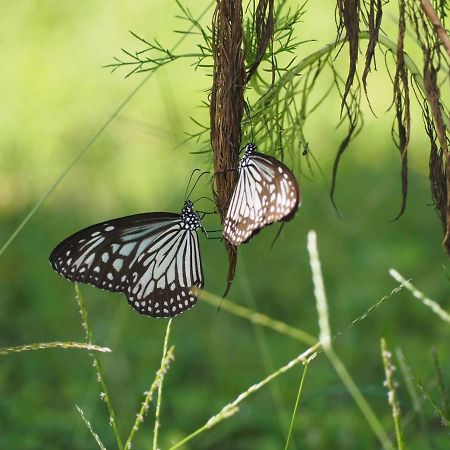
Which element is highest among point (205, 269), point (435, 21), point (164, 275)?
point (435, 21)

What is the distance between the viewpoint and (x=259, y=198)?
1.59 meters

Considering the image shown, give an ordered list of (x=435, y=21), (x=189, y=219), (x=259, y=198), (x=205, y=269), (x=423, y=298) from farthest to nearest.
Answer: (x=205, y=269) < (x=189, y=219) < (x=259, y=198) < (x=435, y=21) < (x=423, y=298)

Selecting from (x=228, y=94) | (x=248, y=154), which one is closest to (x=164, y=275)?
(x=248, y=154)

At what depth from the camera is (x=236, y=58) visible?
139 cm

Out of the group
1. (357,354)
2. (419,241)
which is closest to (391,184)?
(419,241)

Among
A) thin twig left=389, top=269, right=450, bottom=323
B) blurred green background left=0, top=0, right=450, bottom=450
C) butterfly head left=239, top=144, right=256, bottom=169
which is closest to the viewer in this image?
thin twig left=389, top=269, right=450, bottom=323

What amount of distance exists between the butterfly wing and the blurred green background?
44 cm

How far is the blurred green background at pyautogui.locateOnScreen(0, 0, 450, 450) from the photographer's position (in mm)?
2930

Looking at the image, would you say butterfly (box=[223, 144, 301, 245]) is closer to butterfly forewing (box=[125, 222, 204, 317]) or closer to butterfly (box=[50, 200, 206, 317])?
butterfly (box=[50, 200, 206, 317])

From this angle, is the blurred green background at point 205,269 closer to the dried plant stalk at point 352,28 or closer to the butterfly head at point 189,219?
the butterfly head at point 189,219

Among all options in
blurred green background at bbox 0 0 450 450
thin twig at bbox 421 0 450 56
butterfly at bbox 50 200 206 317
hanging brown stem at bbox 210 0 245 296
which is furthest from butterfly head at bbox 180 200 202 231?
thin twig at bbox 421 0 450 56

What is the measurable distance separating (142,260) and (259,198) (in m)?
0.60

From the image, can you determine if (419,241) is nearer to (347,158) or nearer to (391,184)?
(391,184)

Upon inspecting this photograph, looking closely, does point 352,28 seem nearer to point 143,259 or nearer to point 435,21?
point 435,21
